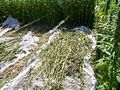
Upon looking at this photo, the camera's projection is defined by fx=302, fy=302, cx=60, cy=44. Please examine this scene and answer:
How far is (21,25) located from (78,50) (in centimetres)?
164

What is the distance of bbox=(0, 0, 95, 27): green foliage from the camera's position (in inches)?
189

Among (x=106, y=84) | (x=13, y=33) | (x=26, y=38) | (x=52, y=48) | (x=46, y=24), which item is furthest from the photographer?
(x=46, y=24)

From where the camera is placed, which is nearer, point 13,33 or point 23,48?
point 23,48

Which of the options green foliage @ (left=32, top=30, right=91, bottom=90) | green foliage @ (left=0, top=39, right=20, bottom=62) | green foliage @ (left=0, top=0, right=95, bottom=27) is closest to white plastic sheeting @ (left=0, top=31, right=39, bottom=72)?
green foliage @ (left=0, top=39, right=20, bottom=62)

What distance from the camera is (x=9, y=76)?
322 cm

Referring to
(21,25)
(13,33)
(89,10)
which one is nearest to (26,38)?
(13,33)

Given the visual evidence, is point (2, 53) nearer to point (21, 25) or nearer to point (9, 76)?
point (9, 76)

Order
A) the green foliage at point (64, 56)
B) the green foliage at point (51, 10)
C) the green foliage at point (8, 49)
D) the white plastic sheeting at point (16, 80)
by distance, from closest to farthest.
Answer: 1. the white plastic sheeting at point (16, 80)
2. the green foliage at point (64, 56)
3. the green foliage at point (8, 49)
4. the green foliage at point (51, 10)

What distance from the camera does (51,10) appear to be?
16.0ft

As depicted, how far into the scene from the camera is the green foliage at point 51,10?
15.7ft

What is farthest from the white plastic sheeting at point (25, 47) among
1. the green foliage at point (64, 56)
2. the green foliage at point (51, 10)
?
the green foliage at point (51, 10)

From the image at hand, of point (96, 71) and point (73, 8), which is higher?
point (73, 8)

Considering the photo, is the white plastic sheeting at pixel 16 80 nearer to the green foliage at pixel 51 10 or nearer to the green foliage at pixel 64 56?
the green foliage at pixel 64 56

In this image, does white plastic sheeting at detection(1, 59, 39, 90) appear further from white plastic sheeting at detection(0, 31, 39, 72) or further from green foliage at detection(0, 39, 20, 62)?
green foliage at detection(0, 39, 20, 62)
